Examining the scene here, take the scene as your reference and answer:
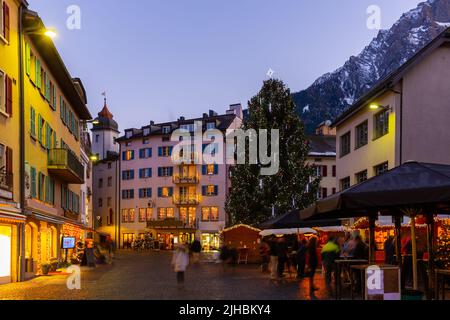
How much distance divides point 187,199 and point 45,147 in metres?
52.9

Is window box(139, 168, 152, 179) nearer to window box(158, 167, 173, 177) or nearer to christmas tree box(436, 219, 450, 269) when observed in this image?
window box(158, 167, 173, 177)

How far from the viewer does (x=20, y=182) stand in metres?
24.5

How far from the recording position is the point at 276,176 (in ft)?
153

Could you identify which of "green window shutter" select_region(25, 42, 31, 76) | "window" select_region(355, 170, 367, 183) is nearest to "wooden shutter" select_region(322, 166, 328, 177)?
"window" select_region(355, 170, 367, 183)

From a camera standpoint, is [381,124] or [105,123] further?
[105,123]

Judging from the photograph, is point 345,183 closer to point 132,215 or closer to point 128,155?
point 132,215

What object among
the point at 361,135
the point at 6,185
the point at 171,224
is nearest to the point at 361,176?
the point at 361,135

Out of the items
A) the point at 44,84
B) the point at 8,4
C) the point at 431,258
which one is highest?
the point at 8,4

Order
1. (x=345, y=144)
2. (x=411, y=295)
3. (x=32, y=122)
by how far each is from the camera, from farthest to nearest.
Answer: (x=345, y=144), (x=32, y=122), (x=411, y=295)

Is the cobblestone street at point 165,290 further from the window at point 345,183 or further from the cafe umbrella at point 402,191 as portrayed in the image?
the window at point 345,183
